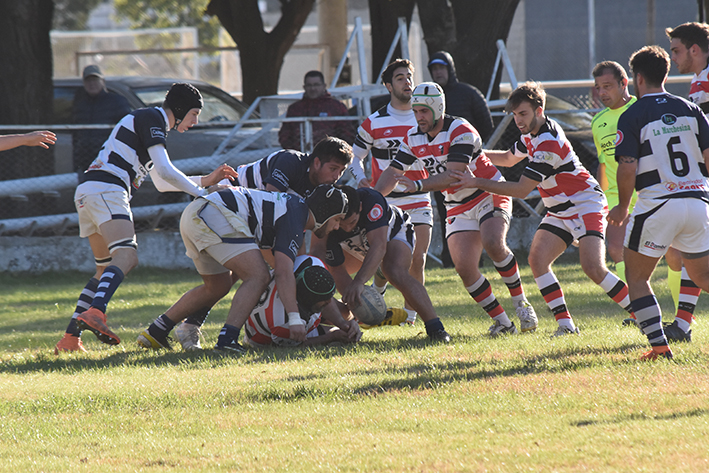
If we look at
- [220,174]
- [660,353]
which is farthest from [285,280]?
[660,353]

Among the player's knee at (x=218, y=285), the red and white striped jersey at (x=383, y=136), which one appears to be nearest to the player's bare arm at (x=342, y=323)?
the player's knee at (x=218, y=285)

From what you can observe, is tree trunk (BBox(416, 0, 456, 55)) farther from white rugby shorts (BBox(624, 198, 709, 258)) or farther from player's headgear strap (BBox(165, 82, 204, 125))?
white rugby shorts (BBox(624, 198, 709, 258))

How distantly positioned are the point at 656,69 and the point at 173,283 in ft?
25.1

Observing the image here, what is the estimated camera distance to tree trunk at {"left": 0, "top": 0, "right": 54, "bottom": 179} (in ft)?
42.9

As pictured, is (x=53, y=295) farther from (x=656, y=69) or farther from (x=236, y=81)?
(x=236, y=81)

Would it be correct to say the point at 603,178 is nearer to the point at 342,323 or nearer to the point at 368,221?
the point at 368,221

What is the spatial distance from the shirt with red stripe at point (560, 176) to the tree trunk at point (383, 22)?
9177 mm

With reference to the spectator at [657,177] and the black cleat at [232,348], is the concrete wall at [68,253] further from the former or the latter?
the spectator at [657,177]

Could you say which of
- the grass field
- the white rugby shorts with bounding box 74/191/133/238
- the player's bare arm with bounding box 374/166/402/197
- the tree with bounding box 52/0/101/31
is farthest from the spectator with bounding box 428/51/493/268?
the tree with bounding box 52/0/101/31

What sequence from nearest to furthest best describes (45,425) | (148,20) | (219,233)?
(45,425)
(219,233)
(148,20)

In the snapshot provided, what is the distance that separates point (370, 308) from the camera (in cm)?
675

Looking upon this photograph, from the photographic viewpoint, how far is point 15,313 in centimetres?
946

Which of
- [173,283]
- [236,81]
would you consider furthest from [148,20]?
[173,283]

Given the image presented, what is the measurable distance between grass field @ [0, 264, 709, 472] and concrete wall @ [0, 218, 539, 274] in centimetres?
529
